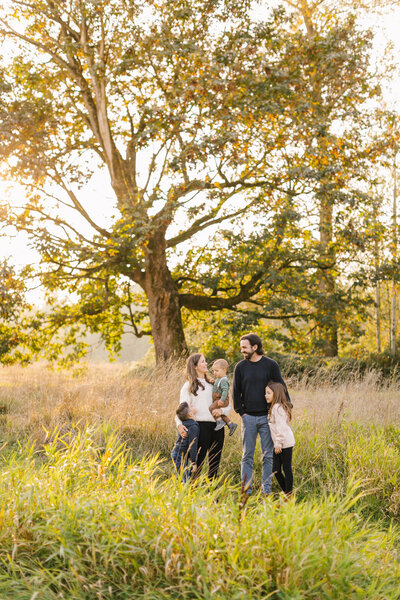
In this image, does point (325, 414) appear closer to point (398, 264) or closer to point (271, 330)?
point (398, 264)

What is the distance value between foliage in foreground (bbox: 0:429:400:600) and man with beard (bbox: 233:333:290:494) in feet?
7.06

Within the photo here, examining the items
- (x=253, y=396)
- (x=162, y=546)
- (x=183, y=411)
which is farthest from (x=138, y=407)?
(x=162, y=546)

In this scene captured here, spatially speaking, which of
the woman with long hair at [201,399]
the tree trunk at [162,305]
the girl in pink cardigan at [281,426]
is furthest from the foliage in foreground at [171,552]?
the tree trunk at [162,305]

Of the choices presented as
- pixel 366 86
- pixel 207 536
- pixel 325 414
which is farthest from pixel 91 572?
pixel 366 86

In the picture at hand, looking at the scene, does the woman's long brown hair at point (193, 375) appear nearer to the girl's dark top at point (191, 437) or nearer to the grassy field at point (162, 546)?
the girl's dark top at point (191, 437)

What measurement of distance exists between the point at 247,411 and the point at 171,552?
2.95 m

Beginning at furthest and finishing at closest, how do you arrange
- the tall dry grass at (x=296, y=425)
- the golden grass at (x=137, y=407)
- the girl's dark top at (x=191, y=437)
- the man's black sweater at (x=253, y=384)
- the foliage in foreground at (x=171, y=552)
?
the golden grass at (x=137, y=407) < the tall dry grass at (x=296, y=425) < the girl's dark top at (x=191, y=437) < the man's black sweater at (x=253, y=384) < the foliage in foreground at (x=171, y=552)

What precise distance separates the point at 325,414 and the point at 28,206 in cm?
987

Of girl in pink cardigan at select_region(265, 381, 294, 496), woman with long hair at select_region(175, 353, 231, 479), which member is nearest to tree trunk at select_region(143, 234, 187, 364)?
woman with long hair at select_region(175, 353, 231, 479)

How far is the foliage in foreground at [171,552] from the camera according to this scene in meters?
3.23

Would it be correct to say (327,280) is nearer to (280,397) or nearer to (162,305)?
(162,305)

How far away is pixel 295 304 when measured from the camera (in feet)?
50.5

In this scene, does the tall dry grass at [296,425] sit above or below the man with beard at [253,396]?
below

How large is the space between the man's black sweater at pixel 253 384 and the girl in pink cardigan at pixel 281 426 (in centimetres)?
9
